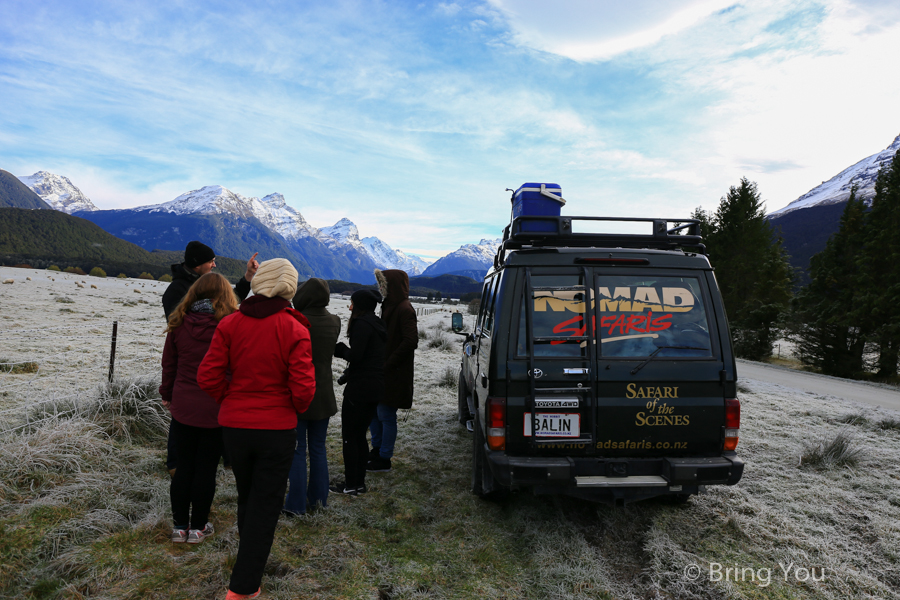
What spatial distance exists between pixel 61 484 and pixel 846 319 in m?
20.5

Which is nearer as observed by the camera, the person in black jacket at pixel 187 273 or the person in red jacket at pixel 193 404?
the person in red jacket at pixel 193 404

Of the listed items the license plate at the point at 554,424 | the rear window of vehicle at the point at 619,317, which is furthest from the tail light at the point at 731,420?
the license plate at the point at 554,424

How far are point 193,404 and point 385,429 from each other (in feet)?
7.88

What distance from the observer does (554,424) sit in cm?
337

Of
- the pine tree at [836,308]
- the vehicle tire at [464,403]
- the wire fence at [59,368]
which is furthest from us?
the pine tree at [836,308]

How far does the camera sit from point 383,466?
5.28m

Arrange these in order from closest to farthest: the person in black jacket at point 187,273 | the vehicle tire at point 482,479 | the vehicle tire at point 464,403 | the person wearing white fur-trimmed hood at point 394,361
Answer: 1. the person in black jacket at point 187,273
2. the vehicle tire at point 482,479
3. the person wearing white fur-trimmed hood at point 394,361
4. the vehicle tire at point 464,403

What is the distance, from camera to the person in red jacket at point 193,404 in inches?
128

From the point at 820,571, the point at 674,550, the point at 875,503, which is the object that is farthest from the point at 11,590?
the point at 875,503

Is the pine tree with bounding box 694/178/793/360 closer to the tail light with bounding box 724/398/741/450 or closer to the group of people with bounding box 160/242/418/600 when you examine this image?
the tail light with bounding box 724/398/741/450

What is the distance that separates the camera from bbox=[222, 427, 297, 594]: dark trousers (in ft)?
8.74

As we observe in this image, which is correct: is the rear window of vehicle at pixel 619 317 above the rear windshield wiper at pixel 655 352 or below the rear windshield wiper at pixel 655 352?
above

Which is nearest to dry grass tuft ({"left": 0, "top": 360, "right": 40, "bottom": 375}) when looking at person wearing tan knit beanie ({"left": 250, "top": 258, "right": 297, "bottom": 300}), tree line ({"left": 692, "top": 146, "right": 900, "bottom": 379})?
person wearing tan knit beanie ({"left": 250, "top": 258, "right": 297, "bottom": 300})

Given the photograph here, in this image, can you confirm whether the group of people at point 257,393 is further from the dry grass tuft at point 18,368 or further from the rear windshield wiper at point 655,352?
the dry grass tuft at point 18,368
